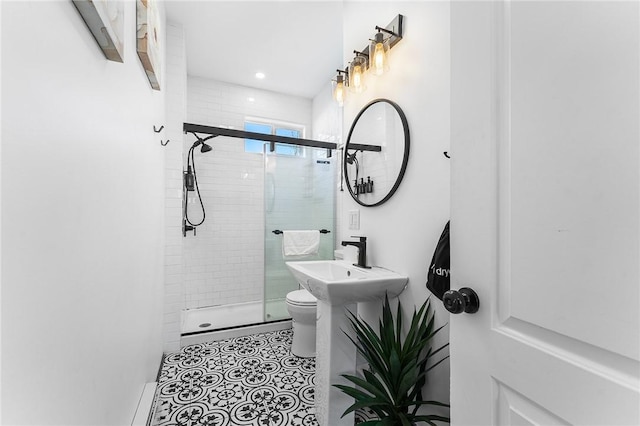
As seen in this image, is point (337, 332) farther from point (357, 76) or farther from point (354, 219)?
point (357, 76)

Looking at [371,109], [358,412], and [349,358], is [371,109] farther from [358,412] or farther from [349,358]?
[358,412]

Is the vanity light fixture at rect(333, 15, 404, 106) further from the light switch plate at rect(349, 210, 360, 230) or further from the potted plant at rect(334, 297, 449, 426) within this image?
the potted plant at rect(334, 297, 449, 426)

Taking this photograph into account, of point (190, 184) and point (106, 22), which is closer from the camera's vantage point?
point (106, 22)

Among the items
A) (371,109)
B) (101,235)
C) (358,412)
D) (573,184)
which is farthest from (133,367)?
(371,109)

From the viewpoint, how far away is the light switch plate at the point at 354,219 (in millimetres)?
2049

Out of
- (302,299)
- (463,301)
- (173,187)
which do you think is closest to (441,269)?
(463,301)

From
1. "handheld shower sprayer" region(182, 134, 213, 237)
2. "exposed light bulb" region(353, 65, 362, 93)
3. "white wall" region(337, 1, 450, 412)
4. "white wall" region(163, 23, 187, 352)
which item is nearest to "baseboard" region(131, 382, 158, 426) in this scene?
"white wall" region(163, 23, 187, 352)

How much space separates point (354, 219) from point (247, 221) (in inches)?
75.6

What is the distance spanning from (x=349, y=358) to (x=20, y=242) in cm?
150

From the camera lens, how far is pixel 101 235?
32.5 inches

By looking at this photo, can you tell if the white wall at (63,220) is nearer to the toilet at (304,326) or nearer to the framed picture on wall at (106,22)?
the framed picture on wall at (106,22)

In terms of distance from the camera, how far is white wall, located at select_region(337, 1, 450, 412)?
4.48ft

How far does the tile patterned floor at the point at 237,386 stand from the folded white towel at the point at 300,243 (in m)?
0.83

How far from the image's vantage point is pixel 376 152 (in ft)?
6.05
